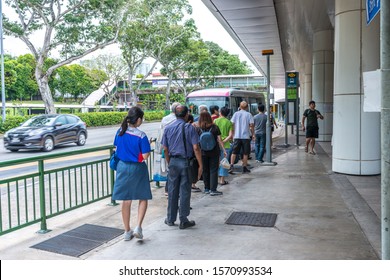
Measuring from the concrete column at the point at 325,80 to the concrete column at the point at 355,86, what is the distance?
9.66m

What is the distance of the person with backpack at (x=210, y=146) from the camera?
7.46 metres

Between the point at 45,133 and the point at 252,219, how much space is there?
13.3 m

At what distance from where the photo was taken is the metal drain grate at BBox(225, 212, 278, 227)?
5.89 metres

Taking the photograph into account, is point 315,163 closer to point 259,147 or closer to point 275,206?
point 259,147

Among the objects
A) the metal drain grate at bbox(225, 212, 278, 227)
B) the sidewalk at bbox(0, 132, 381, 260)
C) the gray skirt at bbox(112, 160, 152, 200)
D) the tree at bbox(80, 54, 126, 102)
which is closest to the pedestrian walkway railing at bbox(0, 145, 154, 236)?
the sidewalk at bbox(0, 132, 381, 260)

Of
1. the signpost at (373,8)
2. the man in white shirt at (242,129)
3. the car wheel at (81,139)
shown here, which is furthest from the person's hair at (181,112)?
the car wheel at (81,139)

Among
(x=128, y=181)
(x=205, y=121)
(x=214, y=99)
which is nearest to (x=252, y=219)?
(x=128, y=181)

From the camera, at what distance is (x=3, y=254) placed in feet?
16.2

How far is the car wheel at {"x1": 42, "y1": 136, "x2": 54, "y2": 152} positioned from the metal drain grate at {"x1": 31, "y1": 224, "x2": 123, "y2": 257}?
12.2 m

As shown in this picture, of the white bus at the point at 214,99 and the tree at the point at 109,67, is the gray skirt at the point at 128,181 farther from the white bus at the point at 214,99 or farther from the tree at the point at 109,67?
the tree at the point at 109,67

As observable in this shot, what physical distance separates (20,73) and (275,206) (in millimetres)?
56068

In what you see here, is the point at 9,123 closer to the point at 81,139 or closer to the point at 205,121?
the point at 81,139

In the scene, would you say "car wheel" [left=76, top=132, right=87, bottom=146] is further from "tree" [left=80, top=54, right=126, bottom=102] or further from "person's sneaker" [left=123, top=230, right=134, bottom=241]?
"tree" [left=80, top=54, right=126, bottom=102]

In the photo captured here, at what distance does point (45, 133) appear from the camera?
17.3m
